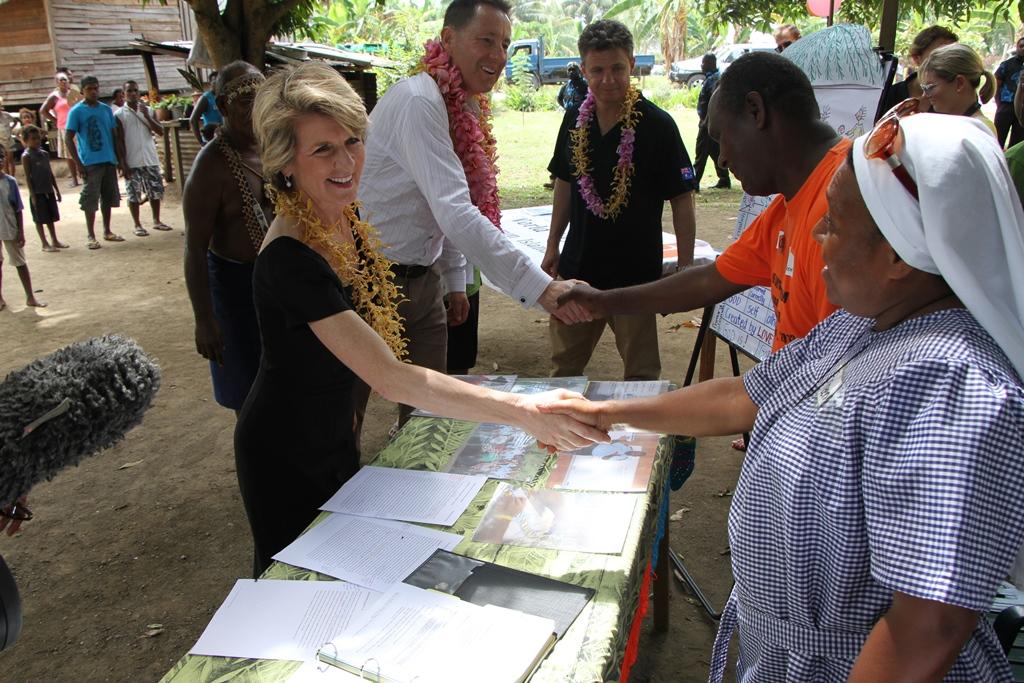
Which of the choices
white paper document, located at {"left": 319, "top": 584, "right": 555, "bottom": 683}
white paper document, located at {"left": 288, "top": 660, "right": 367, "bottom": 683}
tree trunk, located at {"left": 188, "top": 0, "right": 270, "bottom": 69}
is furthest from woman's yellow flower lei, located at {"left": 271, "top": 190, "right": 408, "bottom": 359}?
tree trunk, located at {"left": 188, "top": 0, "right": 270, "bottom": 69}

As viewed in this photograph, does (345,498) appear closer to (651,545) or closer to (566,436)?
(566,436)

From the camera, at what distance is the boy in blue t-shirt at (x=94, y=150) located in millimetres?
9781

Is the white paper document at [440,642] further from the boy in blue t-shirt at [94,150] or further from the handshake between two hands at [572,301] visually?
the boy in blue t-shirt at [94,150]

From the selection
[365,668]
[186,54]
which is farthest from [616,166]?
[186,54]

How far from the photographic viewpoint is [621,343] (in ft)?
13.4

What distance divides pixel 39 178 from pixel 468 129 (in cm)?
746

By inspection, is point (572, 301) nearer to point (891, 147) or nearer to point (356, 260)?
point (356, 260)

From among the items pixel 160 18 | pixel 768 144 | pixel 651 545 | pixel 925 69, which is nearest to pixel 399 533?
pixel 651 545

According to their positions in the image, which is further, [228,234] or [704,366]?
[704,366]

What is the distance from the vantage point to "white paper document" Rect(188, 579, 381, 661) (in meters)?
1.50

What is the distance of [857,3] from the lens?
10.8 m

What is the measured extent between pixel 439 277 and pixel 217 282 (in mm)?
1005

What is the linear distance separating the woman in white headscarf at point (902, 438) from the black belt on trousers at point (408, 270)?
211 centimetres

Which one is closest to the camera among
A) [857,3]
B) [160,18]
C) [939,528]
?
[939,528]
